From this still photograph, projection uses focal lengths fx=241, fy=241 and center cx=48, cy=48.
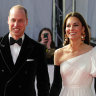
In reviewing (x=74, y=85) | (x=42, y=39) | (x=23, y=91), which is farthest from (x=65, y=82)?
(x=42, y=39)

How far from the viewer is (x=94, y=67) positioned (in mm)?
2926

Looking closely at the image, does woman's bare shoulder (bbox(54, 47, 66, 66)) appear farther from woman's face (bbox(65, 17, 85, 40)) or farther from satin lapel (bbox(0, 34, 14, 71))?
satin lapel (bbox(0, 34, 14, 71))

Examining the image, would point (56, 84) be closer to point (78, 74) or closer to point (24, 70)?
point (78, 74)

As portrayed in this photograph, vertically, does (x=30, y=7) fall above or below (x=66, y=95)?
above

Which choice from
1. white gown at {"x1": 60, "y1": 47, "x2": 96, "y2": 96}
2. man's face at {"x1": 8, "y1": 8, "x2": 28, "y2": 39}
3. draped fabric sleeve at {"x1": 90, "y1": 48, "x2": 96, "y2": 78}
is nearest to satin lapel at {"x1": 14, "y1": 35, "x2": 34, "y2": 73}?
man's face at {"x1": 8, "y1": 8, "x2": 28, "y2": 39}

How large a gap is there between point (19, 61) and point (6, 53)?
Result: 171 mm

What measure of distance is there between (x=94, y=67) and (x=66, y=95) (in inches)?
20.2

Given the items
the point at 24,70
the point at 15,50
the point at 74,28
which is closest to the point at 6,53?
the point at 15,50

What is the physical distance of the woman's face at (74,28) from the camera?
288 cm

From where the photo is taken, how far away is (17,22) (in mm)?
2609

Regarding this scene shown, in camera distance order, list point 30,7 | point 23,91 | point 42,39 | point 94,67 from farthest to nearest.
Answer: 1. point 30,7
2. point 42,39
3. point 94,67
4. point 23,91

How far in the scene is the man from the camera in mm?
2613

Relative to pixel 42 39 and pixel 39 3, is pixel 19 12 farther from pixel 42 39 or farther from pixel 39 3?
pixel 39 3

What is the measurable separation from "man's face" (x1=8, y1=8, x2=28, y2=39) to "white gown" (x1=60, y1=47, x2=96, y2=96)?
0.76 m
